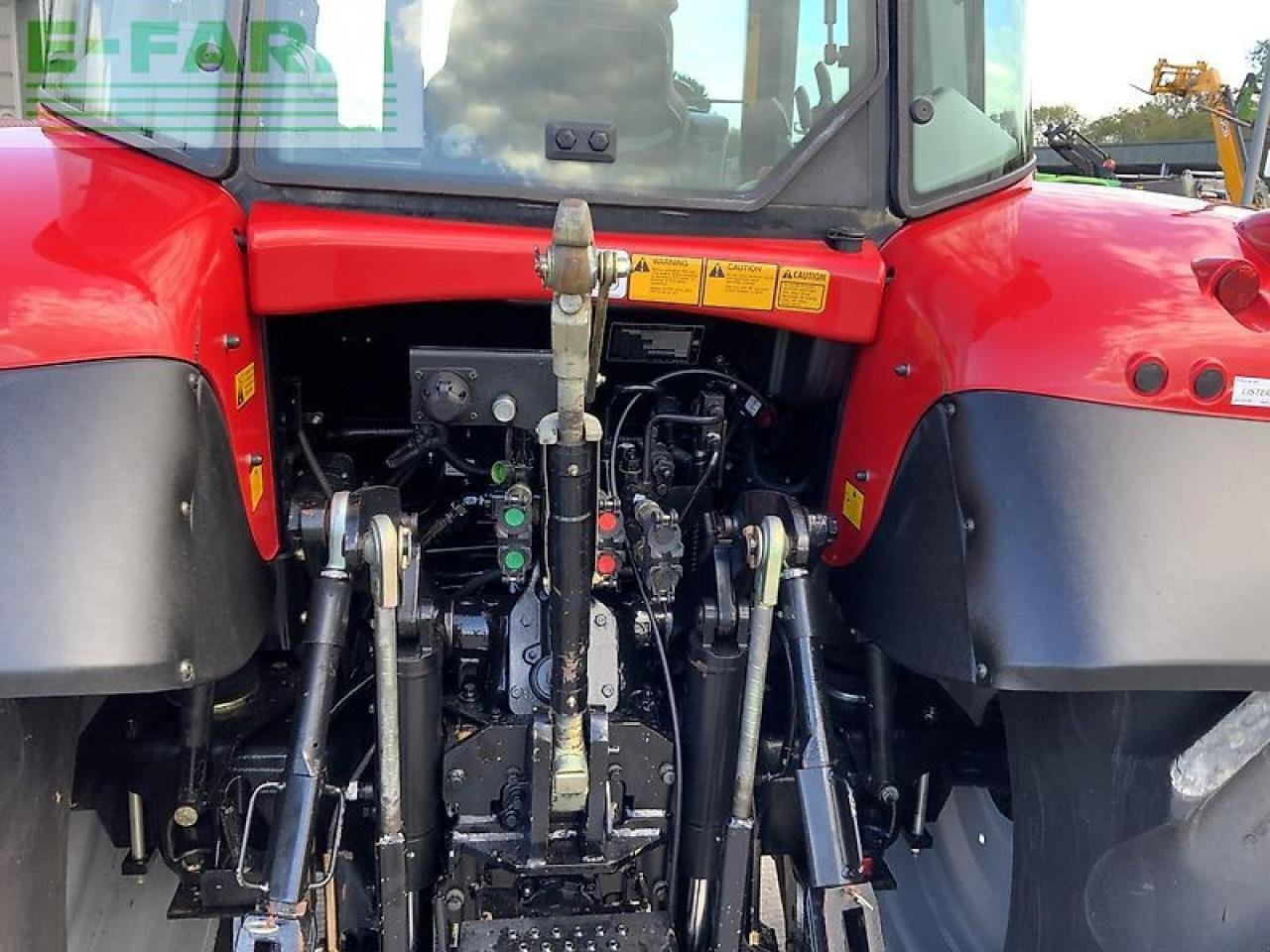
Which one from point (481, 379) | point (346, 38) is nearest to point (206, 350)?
point (481, 379)

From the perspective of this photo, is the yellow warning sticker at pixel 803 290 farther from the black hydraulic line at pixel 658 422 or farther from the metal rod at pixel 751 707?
the metal rod at pixel 751 707

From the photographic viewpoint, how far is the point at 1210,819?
4.72ft

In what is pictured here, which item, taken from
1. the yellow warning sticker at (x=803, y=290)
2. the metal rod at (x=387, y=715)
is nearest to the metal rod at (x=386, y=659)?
the metal rod at (x=387, y=715)

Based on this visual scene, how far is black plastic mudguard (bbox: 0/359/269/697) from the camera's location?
1215mm

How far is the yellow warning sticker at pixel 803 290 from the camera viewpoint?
1.71 meters

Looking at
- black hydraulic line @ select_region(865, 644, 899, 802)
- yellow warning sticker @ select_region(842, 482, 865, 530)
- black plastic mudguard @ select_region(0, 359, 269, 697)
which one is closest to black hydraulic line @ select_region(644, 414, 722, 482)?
yellow warning sticker @ select_region(842, 482, 865, 530)

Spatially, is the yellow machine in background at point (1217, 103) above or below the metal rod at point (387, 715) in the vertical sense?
above

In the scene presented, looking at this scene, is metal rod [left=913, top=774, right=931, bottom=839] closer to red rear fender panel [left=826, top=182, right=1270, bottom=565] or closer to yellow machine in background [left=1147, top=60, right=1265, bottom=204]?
red rear fender panel [left=826, top=182, right=1270, bottom=565]

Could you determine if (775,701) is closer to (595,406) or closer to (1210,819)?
(595,406)

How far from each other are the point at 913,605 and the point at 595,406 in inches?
31.5

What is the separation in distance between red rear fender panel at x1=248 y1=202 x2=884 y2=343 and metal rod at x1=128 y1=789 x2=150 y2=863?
99 centimetres

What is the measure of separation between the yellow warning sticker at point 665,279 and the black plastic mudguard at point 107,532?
2.11 feet

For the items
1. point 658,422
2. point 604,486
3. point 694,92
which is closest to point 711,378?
point 658,422

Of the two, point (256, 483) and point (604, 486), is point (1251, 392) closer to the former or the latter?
point (604, 486)
